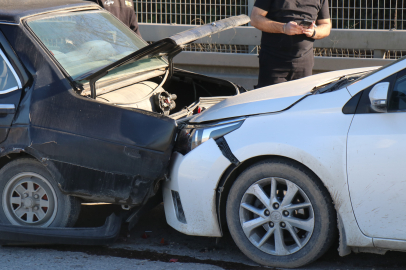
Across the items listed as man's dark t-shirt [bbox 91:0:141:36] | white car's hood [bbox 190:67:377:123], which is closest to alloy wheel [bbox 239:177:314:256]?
white car's hood [bbox 190:67:377:123]

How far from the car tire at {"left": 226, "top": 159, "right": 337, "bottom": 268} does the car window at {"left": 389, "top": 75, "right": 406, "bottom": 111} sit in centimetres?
66

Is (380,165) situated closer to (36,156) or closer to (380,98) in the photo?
(380,98)

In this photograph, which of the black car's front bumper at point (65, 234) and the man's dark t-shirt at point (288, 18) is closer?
the black car's front bumper at point (65, 234)

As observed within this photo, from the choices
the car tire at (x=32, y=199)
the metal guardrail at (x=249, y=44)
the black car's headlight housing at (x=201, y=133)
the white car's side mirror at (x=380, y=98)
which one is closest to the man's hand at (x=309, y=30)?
the black car's headlight housing at (x=201, y=133)

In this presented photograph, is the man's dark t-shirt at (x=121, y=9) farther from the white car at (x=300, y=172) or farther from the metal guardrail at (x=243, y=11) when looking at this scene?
the white car at (x=300, y=172)

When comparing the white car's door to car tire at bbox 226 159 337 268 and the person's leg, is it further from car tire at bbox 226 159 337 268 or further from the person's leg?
the person's leg

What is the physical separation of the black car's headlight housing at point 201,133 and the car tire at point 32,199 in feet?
3.10

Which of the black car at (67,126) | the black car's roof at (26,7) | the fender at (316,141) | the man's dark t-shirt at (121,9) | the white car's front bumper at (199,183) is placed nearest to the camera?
the fender at (316,141)

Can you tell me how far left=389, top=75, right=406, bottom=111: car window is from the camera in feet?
10.6

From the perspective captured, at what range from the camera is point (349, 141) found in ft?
10.7

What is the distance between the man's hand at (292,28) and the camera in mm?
5133

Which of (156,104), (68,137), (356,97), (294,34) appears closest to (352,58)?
(294,34)

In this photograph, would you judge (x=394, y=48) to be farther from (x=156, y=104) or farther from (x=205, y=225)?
(x=205, y=225)

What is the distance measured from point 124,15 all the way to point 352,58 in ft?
10.6
